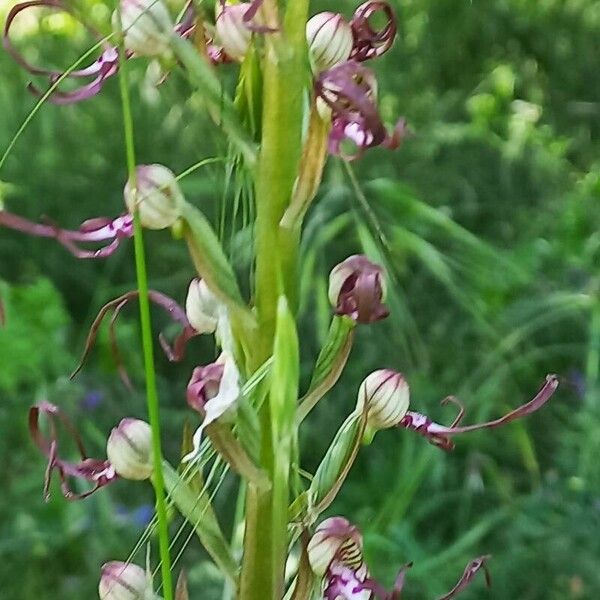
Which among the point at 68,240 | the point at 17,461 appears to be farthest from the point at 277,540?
the point at 17,461

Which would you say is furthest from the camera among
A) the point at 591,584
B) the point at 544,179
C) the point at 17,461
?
the point at 544,179

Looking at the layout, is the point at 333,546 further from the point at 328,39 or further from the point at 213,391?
the point at 328,39

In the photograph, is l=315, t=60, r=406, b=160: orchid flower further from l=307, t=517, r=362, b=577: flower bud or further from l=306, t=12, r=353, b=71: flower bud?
l=307, t=517, r=362, b=577: flower bud

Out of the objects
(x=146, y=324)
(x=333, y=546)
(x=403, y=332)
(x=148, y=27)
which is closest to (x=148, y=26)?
(x=148, y=27)

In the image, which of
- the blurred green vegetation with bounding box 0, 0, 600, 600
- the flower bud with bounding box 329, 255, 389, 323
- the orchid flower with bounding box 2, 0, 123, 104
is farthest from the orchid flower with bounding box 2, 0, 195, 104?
the blurred green vegetation with bounding box 0, 0, 600, 600

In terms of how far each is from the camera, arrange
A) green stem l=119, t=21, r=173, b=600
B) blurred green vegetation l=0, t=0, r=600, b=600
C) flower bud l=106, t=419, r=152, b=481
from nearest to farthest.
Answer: green stem l=119, t=21, r=173, b=600
flower bud l=106, t=419, r=152, b=481
blurred green vegetation l=0, t=0, r=600, b=600

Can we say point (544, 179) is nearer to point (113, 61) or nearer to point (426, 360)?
point (426, 360)

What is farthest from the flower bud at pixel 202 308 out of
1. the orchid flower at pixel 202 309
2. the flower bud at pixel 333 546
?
the flower bud at pixel 333 546
